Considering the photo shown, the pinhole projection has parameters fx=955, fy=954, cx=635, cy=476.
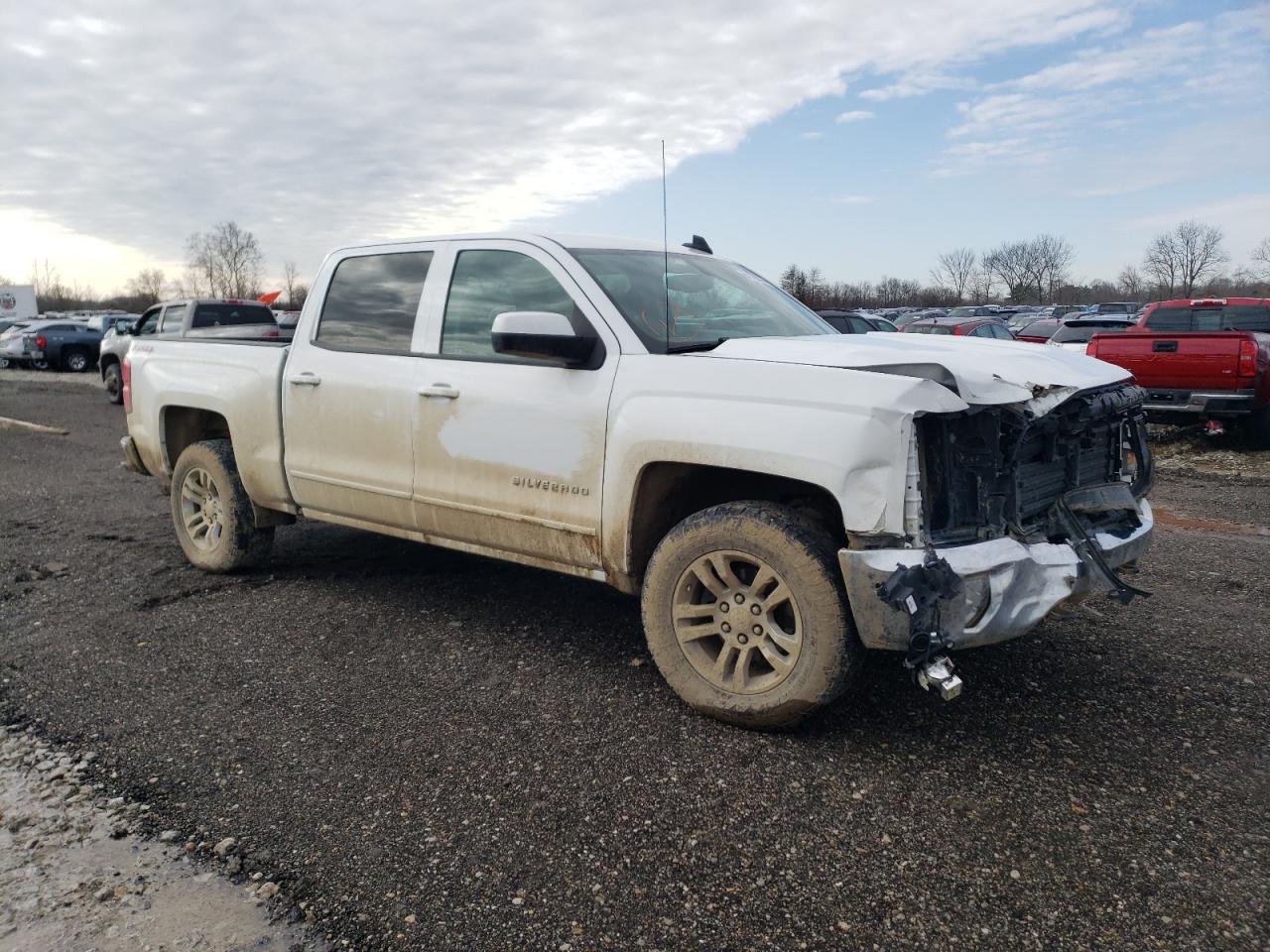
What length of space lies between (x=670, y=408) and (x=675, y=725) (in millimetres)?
1190

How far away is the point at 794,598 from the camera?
3.27 m

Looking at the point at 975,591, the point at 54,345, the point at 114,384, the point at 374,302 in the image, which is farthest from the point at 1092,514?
the point at 54,345

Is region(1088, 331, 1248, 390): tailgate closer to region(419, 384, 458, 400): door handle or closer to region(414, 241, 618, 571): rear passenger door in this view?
region(414, 241, 618, 571): rear passenger door

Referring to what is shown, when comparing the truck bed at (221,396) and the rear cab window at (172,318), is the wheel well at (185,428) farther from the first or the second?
the rear cab window at (172,318)

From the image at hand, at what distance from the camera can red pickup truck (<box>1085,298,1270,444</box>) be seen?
405 inches

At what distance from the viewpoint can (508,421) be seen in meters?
4.04

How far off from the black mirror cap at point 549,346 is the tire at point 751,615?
0.80 meters

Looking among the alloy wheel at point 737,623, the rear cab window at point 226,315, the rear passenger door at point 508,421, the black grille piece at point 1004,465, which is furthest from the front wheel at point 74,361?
the black grille piece at point 1004,465

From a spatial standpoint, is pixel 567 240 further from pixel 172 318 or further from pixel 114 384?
pixel 114 384

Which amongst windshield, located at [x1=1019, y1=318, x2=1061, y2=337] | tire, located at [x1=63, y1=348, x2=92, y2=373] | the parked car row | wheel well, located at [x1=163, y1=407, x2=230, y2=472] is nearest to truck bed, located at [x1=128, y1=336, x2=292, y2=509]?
wheel well, located at [x1=163, y1=407, x2=230, y2=472]

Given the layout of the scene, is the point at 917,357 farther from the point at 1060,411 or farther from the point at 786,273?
the point at 786,273

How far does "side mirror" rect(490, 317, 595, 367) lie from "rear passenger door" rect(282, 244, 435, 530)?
36.4 inches

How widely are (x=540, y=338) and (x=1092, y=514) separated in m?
2.30

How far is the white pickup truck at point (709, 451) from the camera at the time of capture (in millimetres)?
3111
